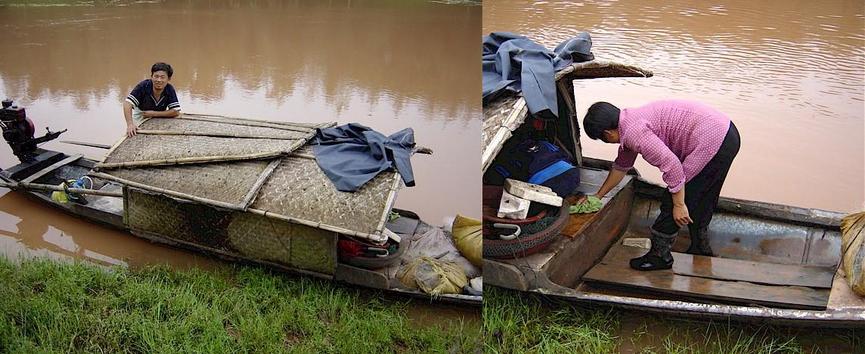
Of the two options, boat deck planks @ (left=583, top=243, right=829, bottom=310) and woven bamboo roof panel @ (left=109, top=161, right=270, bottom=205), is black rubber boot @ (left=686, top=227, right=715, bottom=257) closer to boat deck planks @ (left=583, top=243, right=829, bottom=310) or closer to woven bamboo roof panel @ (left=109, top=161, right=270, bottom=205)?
boat deck planks @ (left=583, top=243, right=829, bottom=310)

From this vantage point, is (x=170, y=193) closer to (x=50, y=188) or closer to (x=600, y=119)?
(x=50, y=188)

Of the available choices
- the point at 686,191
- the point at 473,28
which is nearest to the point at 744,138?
the point at 686,191

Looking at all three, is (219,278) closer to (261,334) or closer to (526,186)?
(261,334)

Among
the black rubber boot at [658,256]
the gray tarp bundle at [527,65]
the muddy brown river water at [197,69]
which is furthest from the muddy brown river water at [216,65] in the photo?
the black rubber boot at [658,256]

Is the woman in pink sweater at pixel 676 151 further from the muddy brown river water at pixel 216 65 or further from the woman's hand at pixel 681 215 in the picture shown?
the muddy brown river water at pixel 216 65

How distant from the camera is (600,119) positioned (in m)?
1.86

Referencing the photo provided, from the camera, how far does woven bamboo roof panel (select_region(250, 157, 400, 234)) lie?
2025 mm

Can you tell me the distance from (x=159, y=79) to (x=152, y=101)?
0.31 feet

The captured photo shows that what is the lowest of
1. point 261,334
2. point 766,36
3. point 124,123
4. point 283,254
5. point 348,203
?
point 261,334

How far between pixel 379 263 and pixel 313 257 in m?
0.23

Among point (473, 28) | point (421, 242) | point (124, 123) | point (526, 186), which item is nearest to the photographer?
point (526, 186)

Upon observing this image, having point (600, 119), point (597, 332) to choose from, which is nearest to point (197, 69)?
point (600, 119)

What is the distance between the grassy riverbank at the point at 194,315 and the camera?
199 centimetres

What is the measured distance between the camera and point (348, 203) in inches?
80.9
